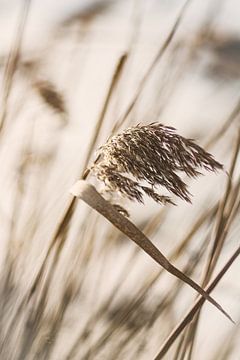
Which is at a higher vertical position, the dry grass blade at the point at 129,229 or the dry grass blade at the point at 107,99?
the dry grass blade at the point at 107,99

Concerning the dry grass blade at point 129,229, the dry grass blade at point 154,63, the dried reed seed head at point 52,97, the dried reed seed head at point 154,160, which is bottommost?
the dry grass blade at point 129,229

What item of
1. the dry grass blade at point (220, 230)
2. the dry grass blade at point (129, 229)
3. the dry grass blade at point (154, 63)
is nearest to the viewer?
the dry grass blade at point (129, 229)

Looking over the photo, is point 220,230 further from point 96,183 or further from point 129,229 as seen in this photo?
point 129,229

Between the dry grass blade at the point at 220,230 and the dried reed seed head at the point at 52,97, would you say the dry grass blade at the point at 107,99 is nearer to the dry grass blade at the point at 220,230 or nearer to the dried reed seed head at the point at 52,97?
the dried reed seed head at the point at 52,97

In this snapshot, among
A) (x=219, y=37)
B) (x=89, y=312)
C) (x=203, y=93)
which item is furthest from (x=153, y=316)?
(x=219, y=37)

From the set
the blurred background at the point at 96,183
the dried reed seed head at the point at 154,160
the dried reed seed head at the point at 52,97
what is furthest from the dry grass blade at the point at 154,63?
the dried reed seed head at the point at 154,160

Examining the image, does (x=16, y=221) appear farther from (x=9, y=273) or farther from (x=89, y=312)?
(x=89, y=312)

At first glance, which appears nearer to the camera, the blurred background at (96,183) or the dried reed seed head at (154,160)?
the dried reed seed head at (154,160)
